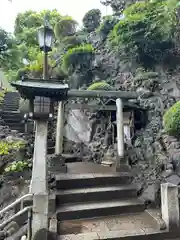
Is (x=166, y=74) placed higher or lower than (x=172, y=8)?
lower

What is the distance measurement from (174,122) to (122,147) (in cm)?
227

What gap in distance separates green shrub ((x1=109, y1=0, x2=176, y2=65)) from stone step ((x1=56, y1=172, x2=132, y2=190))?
5.88 meters

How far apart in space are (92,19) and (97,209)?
16.5 meters

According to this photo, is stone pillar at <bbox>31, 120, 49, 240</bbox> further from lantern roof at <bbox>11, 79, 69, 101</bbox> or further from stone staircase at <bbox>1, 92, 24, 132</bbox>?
stone staircase at <bbox>1, 92, 24, 132</bbox>

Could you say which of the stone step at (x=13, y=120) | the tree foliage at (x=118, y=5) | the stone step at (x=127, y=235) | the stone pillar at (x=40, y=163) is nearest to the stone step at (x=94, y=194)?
the stone pillar at (x=40, y=163)

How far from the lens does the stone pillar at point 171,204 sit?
14.0 ft

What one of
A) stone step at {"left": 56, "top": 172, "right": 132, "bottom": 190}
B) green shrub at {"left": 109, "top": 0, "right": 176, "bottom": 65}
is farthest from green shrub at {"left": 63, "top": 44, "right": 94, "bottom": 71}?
stone step at {"left": 56, "top": 172, "right": 132, "bottom": 190}

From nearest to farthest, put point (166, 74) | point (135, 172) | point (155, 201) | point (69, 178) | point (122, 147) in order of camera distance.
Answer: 1. point (155, 201)
2. point (69, 178)
3. point (135, 172)
4. point (122, 147)
5. point (166, 74)

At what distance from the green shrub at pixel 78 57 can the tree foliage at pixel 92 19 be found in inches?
237

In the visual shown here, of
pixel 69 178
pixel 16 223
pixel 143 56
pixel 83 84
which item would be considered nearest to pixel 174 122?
pixel 69 178

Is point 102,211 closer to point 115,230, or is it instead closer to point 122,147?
point 115,230

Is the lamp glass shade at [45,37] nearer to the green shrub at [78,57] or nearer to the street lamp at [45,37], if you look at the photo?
the street lamp at [45,37]

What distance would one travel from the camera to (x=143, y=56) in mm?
9969

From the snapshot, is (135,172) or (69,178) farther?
(135,172)
